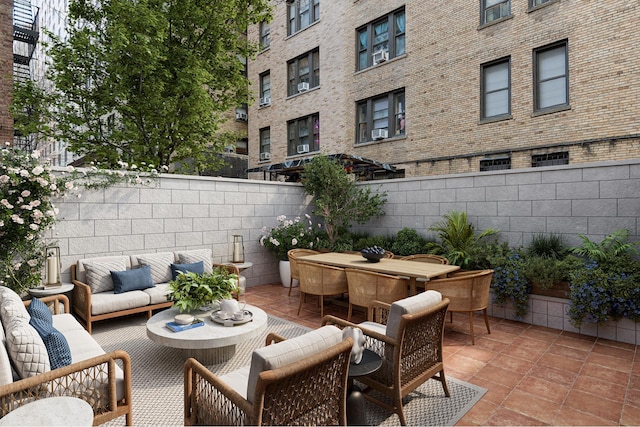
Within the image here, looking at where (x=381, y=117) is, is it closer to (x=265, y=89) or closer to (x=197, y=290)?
(x=265, y=89)

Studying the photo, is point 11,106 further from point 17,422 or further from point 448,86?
point 448,86

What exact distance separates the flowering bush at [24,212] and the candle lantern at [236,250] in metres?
2.97

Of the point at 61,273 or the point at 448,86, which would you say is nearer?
the point at 61,273

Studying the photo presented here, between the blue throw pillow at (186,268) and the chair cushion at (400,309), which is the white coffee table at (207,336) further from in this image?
the blue throw pillow at (186,268)

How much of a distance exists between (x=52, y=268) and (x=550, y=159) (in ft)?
33.8

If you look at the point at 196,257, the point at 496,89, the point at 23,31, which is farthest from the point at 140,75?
the point at 23,31

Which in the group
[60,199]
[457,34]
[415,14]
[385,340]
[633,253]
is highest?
[415,14]

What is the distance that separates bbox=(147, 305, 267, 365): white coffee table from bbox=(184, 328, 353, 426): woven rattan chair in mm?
1099

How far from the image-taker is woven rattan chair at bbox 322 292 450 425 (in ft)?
8.77

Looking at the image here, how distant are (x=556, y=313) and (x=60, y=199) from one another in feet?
24.6

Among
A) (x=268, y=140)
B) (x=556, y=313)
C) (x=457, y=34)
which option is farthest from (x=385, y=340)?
(x=268, y=140)

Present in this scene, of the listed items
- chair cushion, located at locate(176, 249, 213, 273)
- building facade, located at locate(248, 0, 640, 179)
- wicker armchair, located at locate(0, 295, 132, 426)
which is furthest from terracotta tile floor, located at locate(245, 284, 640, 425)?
building facade, located at locate(248, 0, 640, 179)

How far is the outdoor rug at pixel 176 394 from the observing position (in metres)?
2.86

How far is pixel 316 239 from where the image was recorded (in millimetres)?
8195
